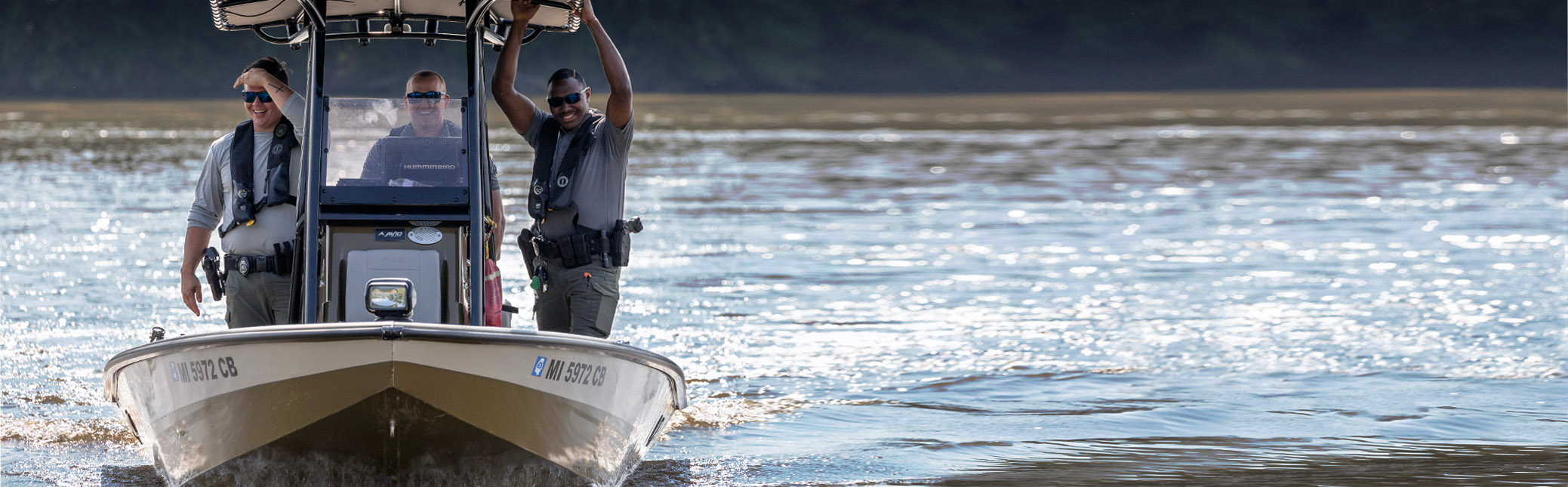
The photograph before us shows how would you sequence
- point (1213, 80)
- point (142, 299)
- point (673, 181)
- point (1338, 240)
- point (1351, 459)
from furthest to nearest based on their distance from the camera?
1. point (1213, 80)
2. point (673, 181)
3. point (1338, 240)
4. point (142, 299)
5. point (1351, 459)

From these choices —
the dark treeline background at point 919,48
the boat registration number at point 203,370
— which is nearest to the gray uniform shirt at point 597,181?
the boat registration number at point 203,370

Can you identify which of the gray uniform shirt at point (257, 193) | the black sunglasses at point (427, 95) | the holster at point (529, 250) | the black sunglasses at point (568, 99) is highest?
the black sunglasses at point (568, 99)

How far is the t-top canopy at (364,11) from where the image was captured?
603 cm

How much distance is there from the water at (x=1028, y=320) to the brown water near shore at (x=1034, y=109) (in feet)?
52.3

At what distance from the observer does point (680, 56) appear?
78.0 meters

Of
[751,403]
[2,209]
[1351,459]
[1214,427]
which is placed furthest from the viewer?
[2,209]

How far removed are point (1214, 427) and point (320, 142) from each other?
385cm

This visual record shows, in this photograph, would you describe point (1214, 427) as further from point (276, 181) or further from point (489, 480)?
point (276, 181)

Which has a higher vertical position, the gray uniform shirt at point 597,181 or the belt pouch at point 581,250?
the gray uniform shirt at point 597,181

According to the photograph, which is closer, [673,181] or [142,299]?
[142,299]

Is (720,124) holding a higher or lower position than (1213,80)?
lower

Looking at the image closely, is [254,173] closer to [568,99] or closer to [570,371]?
[568,99]

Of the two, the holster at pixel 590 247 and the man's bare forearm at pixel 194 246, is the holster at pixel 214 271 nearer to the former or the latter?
the man's bare forearm at pixel 194 246

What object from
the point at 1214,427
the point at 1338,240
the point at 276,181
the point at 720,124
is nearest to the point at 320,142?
the point at 276,181
